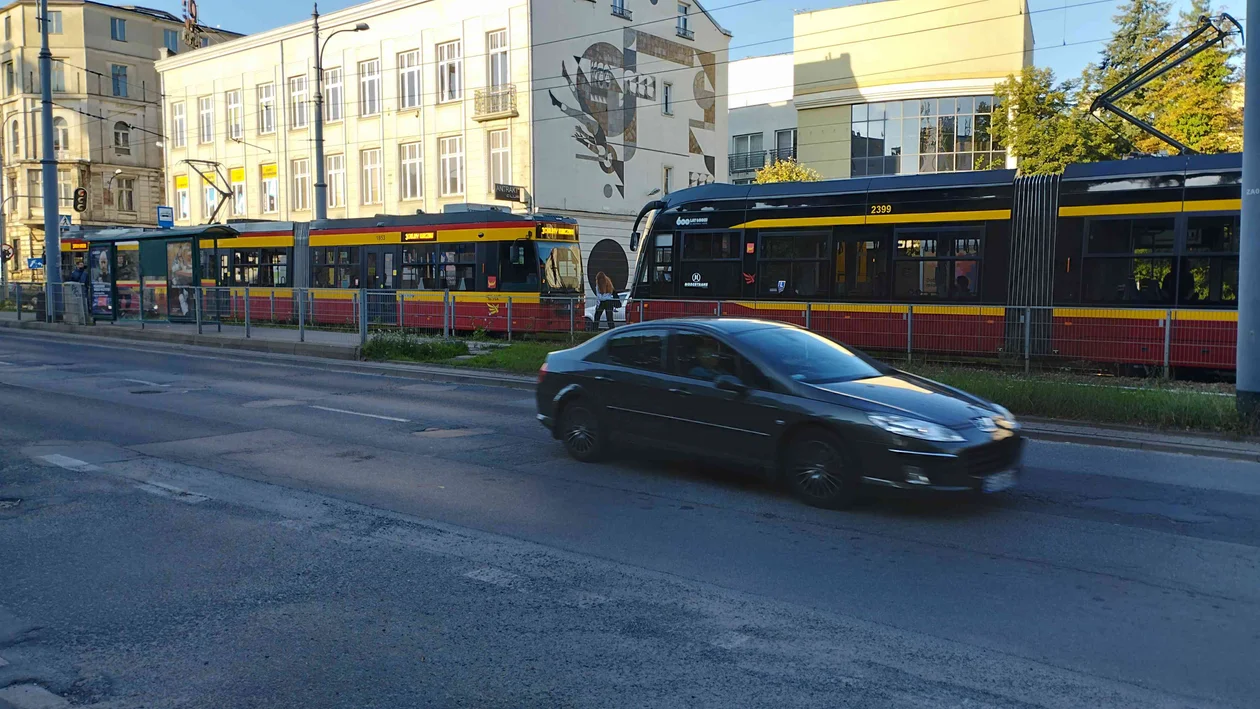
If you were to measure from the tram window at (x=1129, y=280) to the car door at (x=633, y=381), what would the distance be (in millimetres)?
10325

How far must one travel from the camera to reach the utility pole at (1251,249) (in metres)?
10.9

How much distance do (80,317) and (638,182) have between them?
24.3 m

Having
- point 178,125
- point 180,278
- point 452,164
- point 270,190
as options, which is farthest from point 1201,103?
point 178,125

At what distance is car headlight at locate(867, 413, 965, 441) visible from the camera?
Answer: 7.23m

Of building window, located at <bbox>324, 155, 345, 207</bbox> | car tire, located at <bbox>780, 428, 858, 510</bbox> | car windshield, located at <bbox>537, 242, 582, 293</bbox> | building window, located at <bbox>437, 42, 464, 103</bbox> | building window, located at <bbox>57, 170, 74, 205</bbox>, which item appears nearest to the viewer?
car tire, located at <bbox>780, 428, 858, 510</bbox>

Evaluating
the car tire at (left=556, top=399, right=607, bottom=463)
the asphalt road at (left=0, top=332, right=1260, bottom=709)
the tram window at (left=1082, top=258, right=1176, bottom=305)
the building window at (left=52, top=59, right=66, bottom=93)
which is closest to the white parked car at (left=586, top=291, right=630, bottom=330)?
the tram window at (left=1082, top=258, right=1176, bottom=305)

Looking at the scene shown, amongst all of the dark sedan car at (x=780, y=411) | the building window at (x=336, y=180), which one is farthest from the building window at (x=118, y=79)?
the dark sedan car at (x=780, y=411)

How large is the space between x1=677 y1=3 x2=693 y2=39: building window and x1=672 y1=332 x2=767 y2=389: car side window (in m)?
41.9

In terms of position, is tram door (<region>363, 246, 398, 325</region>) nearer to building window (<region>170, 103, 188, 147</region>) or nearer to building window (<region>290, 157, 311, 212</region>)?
building window (<region>290, 157, 311, 212</region>)

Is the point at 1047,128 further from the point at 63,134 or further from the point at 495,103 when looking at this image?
the point at 63,134

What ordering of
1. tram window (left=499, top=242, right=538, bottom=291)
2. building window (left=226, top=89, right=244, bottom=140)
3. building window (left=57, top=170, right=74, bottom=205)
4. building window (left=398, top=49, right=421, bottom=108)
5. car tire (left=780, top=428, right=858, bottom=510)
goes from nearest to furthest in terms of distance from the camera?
1. car tire (left=780, top=428, right=858, bottom=510)
2. tram window (left=499, top=242, right=538, bottom=291)
3. building window (left=398, top=49, right=421, bottom=108)
4. building window (left=226, top=89, right=244, bottom=140)
5. building window (left=57, top=170, right=74, bottom=205)

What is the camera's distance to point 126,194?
69625mm

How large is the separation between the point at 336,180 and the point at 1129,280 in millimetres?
39126

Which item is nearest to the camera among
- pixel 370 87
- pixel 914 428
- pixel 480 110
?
pixel 914 428
